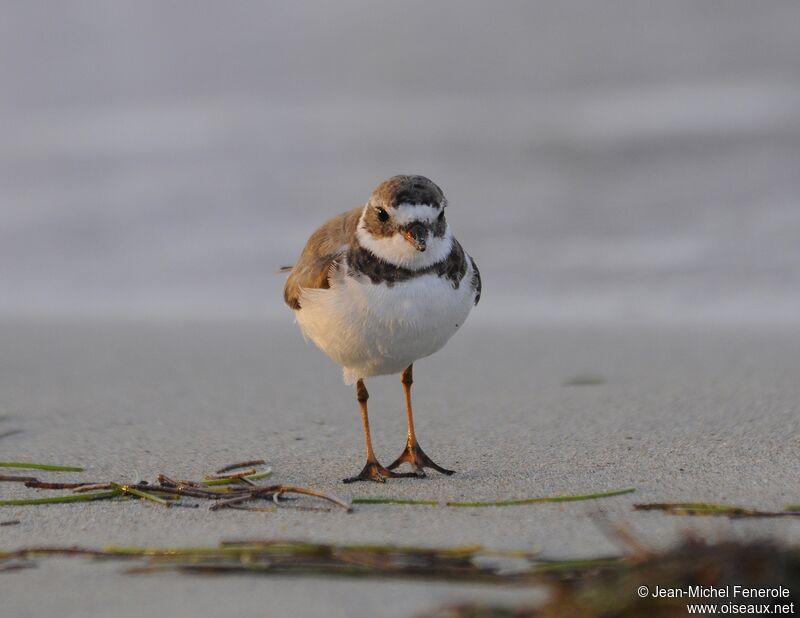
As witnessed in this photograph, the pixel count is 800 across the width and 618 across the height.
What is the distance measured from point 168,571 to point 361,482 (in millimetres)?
1316

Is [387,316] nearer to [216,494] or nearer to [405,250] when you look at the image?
[405,250]

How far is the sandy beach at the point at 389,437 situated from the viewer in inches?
106

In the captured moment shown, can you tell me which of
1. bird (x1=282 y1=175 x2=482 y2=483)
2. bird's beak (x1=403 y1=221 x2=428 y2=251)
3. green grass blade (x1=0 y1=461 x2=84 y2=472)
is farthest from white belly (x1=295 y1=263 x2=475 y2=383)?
green grass blade (x1=0 y1=461 x2=84 y2=472)

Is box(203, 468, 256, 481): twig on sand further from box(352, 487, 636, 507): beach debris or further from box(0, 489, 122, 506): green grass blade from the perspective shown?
box(352, 487, 636, 507): beach debris

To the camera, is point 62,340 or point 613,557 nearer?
point 613,557

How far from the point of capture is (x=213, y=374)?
638 centimetres

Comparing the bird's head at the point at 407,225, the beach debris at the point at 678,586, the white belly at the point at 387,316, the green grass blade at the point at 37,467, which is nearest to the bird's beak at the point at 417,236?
the bird's head at the point at 407,225

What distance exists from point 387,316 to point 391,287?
0.10m

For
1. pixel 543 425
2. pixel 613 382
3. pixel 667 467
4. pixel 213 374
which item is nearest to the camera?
pixel 667 467

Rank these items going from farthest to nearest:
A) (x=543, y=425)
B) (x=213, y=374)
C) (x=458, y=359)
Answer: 1. (x=458, y=359)
2. (x=213, y=374)
3. (x=543, y=425)

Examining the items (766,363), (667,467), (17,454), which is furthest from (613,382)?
(17,454)

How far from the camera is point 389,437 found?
4867 mm

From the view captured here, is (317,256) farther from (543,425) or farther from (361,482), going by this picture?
(543,425)

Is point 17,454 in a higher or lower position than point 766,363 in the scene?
lower
